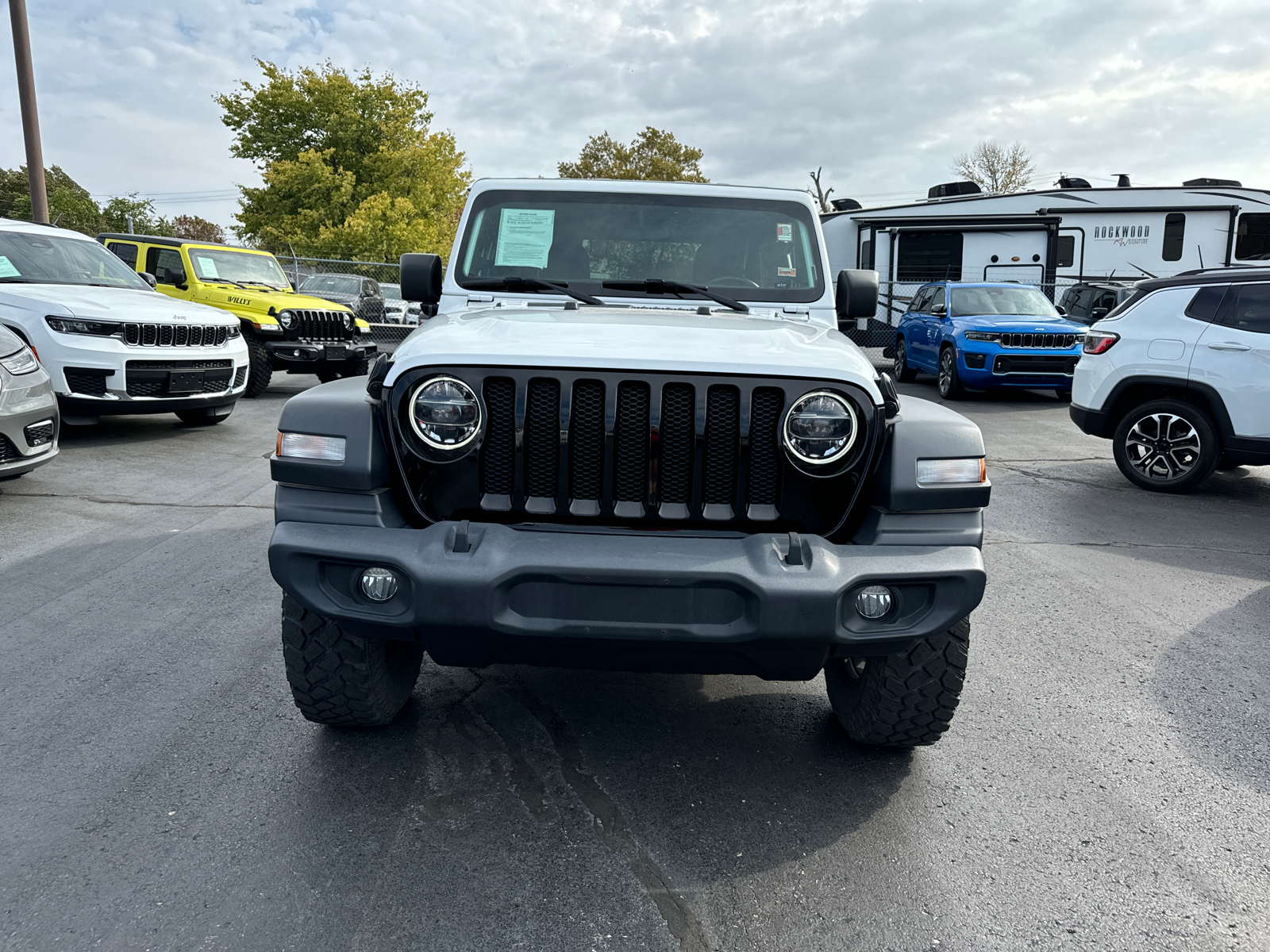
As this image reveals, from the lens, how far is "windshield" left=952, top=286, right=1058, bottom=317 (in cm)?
1423

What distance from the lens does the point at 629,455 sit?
8.80ft

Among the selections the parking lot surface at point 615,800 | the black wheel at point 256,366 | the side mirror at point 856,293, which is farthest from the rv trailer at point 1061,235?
the side mirror at point 856,293

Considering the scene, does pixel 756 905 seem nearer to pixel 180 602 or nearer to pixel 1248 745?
pixel 1248 745

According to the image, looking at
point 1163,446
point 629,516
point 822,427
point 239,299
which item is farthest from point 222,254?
point 822,427

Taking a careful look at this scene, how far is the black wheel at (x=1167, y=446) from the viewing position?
7.64 metres

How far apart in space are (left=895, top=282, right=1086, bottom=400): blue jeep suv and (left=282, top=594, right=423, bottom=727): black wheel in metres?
12.1

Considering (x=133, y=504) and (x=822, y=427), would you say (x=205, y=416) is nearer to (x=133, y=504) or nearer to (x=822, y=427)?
(x=133, y=504)

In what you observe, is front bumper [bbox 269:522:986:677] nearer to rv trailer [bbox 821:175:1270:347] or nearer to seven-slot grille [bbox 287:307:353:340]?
seven-slot grille [bbox 287:307:353:340]

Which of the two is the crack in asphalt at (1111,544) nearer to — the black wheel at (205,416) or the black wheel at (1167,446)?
the black wheel at (1167,446)

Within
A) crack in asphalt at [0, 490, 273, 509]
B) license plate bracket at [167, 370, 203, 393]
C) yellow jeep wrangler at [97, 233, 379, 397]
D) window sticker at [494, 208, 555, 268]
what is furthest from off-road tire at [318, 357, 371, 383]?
window sticker at [494, 208, 555, 268]

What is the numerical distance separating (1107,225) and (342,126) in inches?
1245

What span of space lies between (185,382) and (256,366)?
3.28m

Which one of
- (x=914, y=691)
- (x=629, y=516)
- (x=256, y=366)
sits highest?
(x=629, y=516)

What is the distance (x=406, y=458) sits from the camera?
8.86 ft
